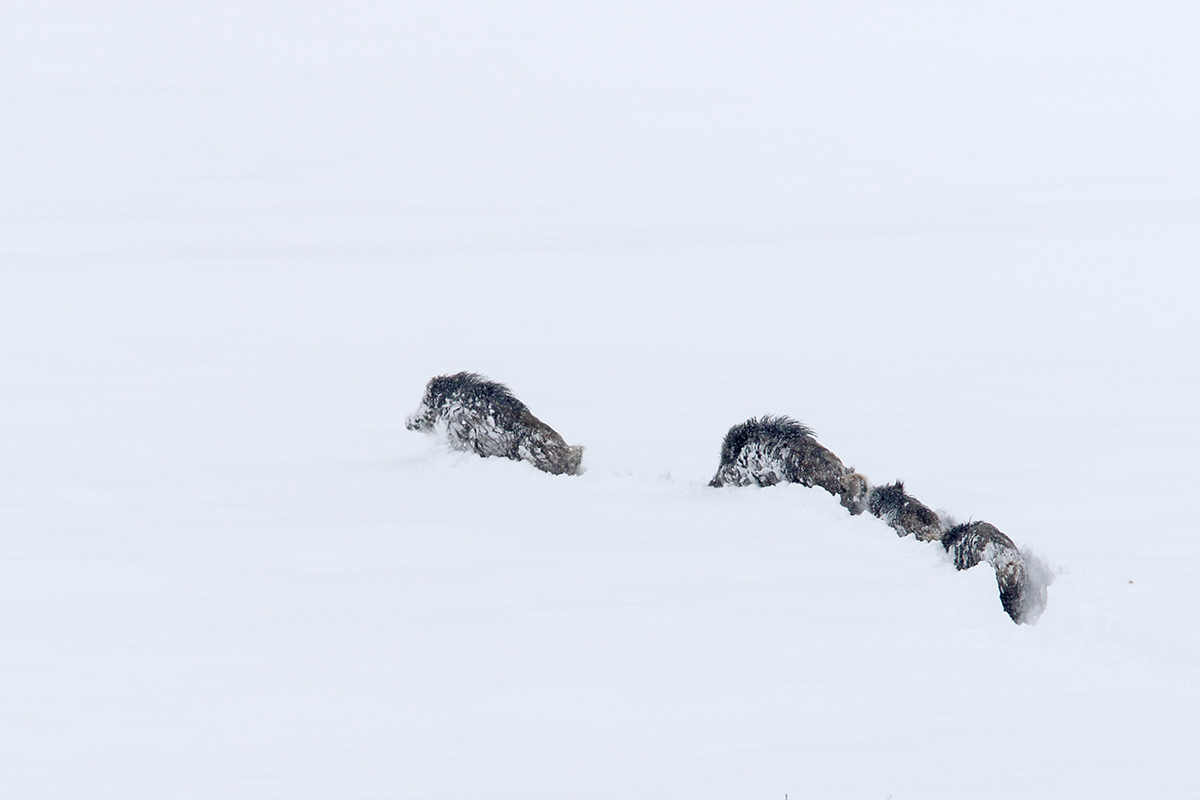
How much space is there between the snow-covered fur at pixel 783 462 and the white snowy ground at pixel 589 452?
26cm

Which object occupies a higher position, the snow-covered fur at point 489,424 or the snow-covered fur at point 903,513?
the snow-covered fur at point 489,424

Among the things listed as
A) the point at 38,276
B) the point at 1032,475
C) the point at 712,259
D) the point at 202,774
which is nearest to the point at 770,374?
the point at 1032,475

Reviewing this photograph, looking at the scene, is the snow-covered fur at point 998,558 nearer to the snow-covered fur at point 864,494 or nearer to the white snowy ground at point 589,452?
the snow-covered fur at point 864,494

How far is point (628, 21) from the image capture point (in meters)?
44.7

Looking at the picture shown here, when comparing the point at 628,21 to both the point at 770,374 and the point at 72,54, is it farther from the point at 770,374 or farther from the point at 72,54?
the point at 770,374

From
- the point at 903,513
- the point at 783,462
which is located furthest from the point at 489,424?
the point at 903,513

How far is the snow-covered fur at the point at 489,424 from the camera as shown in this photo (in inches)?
362

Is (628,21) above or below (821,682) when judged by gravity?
above

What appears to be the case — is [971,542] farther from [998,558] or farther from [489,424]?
[489,424]

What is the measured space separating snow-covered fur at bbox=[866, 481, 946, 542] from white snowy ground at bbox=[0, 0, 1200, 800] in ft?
0.64

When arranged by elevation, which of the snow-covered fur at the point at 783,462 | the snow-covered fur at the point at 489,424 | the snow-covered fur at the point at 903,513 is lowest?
the snow-covered fur at the point at 903,513

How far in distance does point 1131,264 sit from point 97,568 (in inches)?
651

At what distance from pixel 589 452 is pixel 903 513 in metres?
3.47

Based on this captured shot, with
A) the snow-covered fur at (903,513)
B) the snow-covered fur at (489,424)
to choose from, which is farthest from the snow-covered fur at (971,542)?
the snow-covered fur at (489,424)
